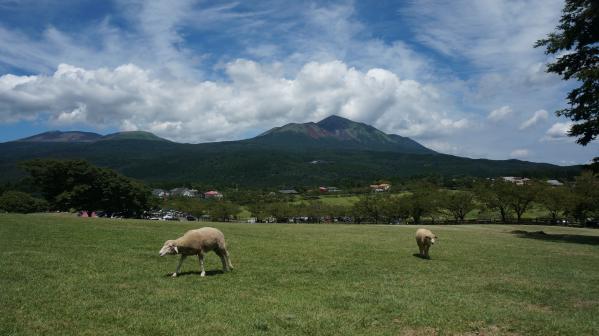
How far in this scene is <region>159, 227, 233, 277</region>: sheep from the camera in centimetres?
1588

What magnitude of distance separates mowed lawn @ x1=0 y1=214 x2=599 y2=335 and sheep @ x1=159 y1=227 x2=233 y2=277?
0.83 meters

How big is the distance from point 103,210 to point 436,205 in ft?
257

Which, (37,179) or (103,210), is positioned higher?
Answer: (37,179)

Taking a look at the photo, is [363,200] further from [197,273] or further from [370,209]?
[197,273]

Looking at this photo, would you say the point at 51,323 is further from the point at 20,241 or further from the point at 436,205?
the point at 436,205

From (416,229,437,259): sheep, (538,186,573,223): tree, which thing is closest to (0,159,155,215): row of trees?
(416,229,437,259): sheep

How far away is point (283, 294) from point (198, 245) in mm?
4861

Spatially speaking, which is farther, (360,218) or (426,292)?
(360,218)

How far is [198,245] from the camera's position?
53.8 ft

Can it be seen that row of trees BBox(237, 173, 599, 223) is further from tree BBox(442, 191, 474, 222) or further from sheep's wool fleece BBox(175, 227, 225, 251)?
sheep's wool fleece BBox(175, 227, 225, 251)

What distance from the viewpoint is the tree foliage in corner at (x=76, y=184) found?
76.5 metres

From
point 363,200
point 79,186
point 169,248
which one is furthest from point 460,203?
point 169,248

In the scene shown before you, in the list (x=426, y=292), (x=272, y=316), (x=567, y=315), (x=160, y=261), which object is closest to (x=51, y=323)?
(x=272, y=316)

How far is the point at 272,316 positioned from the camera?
10727 millimetres
